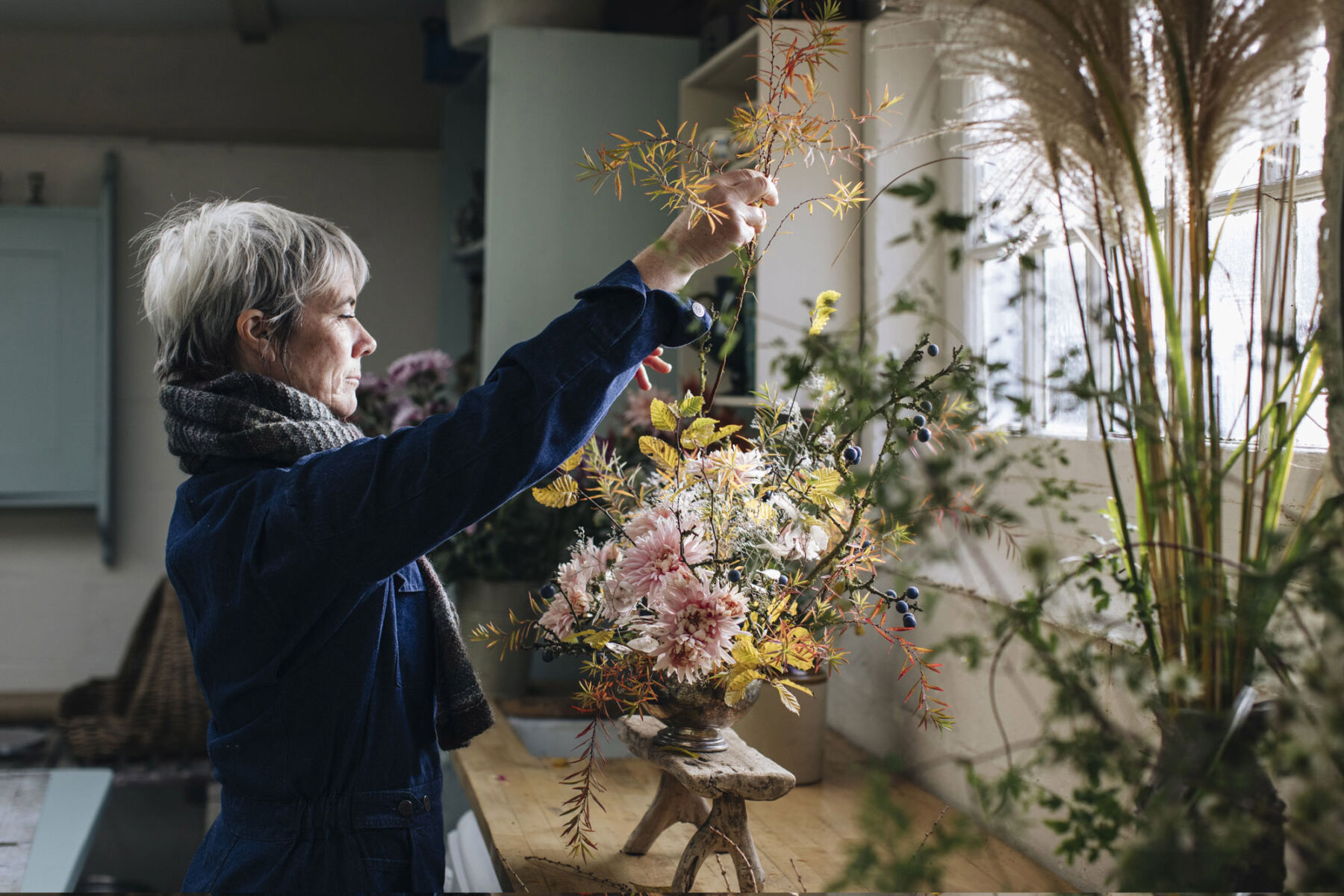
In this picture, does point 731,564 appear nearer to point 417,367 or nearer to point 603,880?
point 603,880

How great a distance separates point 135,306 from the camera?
3896 millimetres

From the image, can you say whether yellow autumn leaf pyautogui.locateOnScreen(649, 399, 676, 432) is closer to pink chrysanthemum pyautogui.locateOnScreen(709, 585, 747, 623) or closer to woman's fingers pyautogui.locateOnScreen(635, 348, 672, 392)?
woman's fingers pyautogui.locateOnScreen(635, 348, 672, 392)

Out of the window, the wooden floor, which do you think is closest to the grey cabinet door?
the wooden floor

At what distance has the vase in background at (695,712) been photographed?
114 centimetres

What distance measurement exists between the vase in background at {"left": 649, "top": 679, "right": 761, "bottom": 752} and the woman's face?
45 cm

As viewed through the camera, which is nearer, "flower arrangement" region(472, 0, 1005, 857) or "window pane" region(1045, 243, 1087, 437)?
"flower arrangement" region(472, 0, 1005, 857)

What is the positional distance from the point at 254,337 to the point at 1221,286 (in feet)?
3.43

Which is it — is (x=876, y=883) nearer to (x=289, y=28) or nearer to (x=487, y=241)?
(x=487, y=241)

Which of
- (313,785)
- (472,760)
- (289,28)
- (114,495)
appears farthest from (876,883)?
(289,28)

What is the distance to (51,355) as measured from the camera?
12.4 ft

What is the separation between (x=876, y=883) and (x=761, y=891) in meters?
0.60

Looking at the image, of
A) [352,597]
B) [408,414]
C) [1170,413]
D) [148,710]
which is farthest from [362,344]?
[148,710]

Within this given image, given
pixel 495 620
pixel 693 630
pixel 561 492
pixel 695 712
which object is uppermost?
pixel 561 492

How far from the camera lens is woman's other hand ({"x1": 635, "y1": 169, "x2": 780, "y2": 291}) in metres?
0.96
